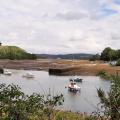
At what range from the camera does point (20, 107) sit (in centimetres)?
1962

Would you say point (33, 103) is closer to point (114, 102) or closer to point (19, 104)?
point (19, 104)

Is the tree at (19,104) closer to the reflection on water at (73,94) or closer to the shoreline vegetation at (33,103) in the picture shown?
the shoreline vegetation at (33,103)

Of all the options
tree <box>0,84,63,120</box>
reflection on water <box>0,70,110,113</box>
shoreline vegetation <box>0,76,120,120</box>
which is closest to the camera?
shoreline vegetation <box>0,76,120,120</box>

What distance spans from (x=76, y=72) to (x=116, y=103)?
100007 millimetres

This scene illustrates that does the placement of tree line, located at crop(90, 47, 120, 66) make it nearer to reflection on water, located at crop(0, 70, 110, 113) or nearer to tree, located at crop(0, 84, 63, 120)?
reflection on water, located at crop(0, 70, 110, 113)

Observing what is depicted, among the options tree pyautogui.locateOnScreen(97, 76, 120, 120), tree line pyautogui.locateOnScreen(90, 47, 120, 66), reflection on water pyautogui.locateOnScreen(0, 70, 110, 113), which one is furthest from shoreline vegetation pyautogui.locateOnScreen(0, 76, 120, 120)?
tree line pyautogui.locateOnScreen(90, 47, 120, 66)

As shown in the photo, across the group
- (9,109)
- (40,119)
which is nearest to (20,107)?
(9,109)

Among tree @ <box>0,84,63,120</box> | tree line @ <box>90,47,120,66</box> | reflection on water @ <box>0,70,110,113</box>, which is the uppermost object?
tree line @ <box>90,47,120,66</box>

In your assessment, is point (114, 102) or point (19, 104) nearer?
point (114, 102)

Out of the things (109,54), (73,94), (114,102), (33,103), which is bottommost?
(73,94)

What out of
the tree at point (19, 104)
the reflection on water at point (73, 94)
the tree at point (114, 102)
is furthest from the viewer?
the reflection on water at point (73, 94)

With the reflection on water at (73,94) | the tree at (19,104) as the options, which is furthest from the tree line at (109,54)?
the tree at (19,104)

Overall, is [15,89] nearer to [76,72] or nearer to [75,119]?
[75,119]

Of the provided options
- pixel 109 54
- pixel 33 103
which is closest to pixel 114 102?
pixel 33 103
